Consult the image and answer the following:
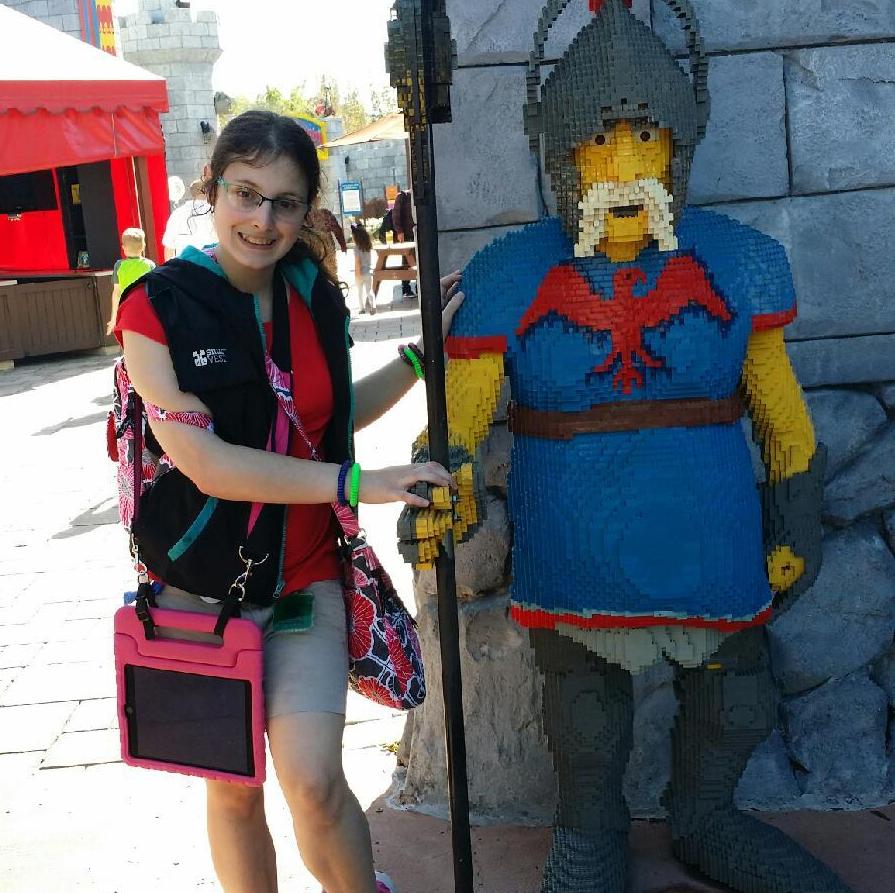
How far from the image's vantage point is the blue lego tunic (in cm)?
228

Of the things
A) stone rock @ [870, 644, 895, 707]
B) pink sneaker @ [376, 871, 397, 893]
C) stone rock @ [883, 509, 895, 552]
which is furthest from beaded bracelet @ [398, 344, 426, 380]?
stone rock @ [870, 644, 895, 707]

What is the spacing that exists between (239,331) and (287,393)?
143 mm

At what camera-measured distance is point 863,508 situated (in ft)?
10.2

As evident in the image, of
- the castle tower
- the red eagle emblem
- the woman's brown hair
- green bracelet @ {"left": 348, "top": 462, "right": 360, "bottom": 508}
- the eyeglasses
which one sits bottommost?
green bracelet @ {"left": 348, "top": 462, "right": 360, "bottom": 508}

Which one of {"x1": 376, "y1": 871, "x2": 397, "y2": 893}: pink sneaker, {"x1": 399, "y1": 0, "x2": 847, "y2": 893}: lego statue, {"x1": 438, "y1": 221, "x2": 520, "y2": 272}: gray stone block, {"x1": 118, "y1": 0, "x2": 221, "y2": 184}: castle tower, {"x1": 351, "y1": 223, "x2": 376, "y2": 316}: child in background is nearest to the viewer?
{"x1": 399, "y1": 0, "x2": 847, "y2": 893}: lego statue

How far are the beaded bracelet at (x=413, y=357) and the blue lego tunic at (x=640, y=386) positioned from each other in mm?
82

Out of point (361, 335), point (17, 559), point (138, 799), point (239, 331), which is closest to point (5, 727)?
point (138, 799)

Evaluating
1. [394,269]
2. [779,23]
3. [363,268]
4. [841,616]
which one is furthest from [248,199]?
[394,269]

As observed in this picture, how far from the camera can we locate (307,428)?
89.0 inches

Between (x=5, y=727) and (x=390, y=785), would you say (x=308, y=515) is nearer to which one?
(x=390, y=785)

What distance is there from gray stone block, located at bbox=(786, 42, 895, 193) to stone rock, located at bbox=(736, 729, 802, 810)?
1458 millimetres

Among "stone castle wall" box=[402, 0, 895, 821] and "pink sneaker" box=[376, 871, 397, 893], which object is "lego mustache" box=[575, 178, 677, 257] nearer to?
"stone castle wall" box=[402, 0, 895, 821]

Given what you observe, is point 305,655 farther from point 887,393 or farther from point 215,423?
point 887,393

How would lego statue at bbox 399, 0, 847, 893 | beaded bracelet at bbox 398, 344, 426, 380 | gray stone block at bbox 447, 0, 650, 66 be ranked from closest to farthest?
lego statue at bbox 399, 0, 847, 893 < beaded bracelet at bbox 398, 344, 426, 380 < gray stone block at bbox 447, 0, 650, 66
